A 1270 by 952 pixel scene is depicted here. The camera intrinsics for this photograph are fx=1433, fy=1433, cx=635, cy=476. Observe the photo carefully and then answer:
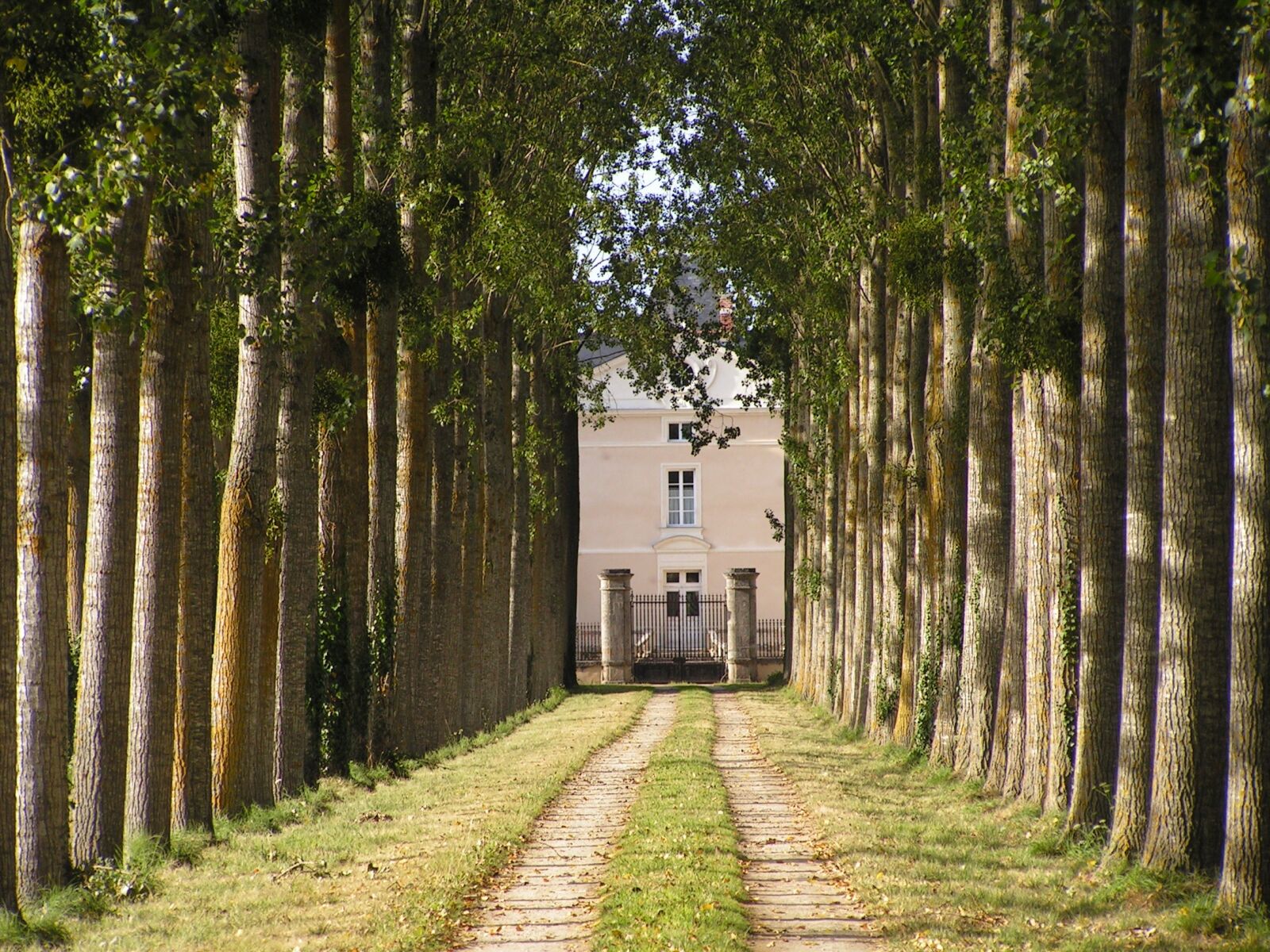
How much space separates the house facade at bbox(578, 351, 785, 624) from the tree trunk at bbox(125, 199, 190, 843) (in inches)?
1772

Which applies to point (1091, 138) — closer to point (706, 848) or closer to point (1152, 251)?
point (1152, 251)

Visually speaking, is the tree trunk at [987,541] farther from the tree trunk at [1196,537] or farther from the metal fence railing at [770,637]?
the metal fence railing at [770,637]

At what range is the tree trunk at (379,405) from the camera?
596 inches

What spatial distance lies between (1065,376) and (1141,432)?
179cm

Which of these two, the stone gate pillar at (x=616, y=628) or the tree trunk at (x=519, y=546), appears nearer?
the tree trunk at (x=519, y=546)

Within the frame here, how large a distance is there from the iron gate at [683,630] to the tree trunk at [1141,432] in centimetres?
3849

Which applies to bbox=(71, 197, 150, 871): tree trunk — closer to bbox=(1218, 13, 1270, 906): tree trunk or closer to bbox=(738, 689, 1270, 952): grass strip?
bbox=(738, 689, 1270, 952): grass strip

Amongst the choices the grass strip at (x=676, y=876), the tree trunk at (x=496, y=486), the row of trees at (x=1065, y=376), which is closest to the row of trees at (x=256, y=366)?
the tree trunk at (x=496, y=486)

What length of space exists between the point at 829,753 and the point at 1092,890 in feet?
33.1

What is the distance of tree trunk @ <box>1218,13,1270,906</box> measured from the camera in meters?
7.64

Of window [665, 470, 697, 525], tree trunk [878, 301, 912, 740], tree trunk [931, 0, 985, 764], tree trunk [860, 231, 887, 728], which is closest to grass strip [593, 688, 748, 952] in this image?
tree trunk [931, 0, 985, 764]

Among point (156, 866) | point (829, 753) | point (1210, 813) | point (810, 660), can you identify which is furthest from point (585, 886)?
point (810, 660)

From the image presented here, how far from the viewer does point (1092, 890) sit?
8.70 meters

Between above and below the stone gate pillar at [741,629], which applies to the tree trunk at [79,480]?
above
